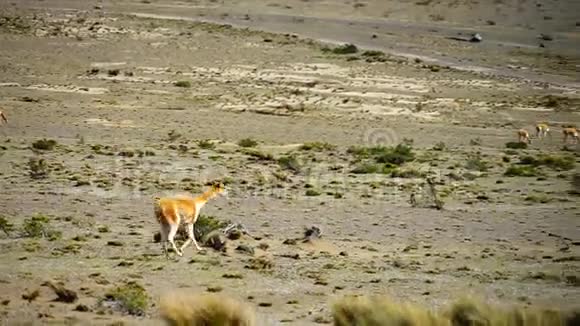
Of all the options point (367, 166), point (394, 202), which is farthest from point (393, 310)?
point (367, 166)

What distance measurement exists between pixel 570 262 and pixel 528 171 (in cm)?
1156

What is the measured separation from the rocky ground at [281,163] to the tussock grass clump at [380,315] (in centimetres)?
227

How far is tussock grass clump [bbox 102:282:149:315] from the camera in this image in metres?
13.5

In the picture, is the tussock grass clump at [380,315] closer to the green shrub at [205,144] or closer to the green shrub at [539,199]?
the green shrub at [539,199]

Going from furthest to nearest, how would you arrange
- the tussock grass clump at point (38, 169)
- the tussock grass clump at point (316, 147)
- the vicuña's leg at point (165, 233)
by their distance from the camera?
the tussock grass clump at point (316, 147) → the tussock grass clump at point (38, 169) → the vicuña's leg at point (165, 233)

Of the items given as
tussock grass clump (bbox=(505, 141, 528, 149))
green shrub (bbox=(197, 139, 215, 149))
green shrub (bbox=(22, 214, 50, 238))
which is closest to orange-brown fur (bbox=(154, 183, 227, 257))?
green shrub (bbox=(22, 214, 50, 238))

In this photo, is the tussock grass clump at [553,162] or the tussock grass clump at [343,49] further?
the tussock grass clump at [343,49]

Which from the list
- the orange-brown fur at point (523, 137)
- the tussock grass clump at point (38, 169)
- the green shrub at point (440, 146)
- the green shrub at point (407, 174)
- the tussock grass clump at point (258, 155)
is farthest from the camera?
the orange-brown fur at point (523, 137)

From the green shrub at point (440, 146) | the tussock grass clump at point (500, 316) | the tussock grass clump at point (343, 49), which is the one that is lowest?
the green shrub at point (440, 146)

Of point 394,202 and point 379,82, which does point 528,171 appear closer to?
point 394,202

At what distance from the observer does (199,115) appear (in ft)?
131

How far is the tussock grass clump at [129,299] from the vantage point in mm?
13484

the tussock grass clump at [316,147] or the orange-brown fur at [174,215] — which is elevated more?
the orange-brown fur at [174,215]

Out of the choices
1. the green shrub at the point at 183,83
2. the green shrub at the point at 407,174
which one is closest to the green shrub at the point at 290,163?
the green shrub at the point at 407,174
